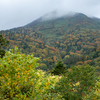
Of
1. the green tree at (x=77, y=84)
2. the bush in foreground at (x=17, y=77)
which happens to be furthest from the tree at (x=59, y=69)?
the bush in foreground at (x=17, y=77)

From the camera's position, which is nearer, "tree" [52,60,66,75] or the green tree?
the green tree

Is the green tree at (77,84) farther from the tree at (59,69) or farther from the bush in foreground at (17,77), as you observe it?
the tree at (59,69)

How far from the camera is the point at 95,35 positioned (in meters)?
186

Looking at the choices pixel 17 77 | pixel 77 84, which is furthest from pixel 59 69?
pixel 17 77

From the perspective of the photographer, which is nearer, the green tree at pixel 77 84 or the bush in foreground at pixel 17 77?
the bush in foreground at pixel 17 77

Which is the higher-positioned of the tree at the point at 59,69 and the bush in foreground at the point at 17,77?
the bush in foreground at the point at 17,77

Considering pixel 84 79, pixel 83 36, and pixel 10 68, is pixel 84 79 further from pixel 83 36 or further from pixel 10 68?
pixel 83 36

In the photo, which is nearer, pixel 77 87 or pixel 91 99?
pixel 91 99

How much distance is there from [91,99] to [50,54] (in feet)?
365

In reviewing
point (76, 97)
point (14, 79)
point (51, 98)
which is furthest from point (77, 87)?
point (14, 79)

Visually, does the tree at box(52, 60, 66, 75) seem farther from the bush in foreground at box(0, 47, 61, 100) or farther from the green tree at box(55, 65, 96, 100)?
the bush in foreground at box(0, 47, 61, 100)

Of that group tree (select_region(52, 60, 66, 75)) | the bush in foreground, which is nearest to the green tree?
the bush in foreground

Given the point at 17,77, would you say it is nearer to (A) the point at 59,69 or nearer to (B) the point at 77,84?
(B) the point at 77,84

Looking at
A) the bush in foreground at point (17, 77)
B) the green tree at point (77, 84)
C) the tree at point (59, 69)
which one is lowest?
the tree at point (59, 69)
